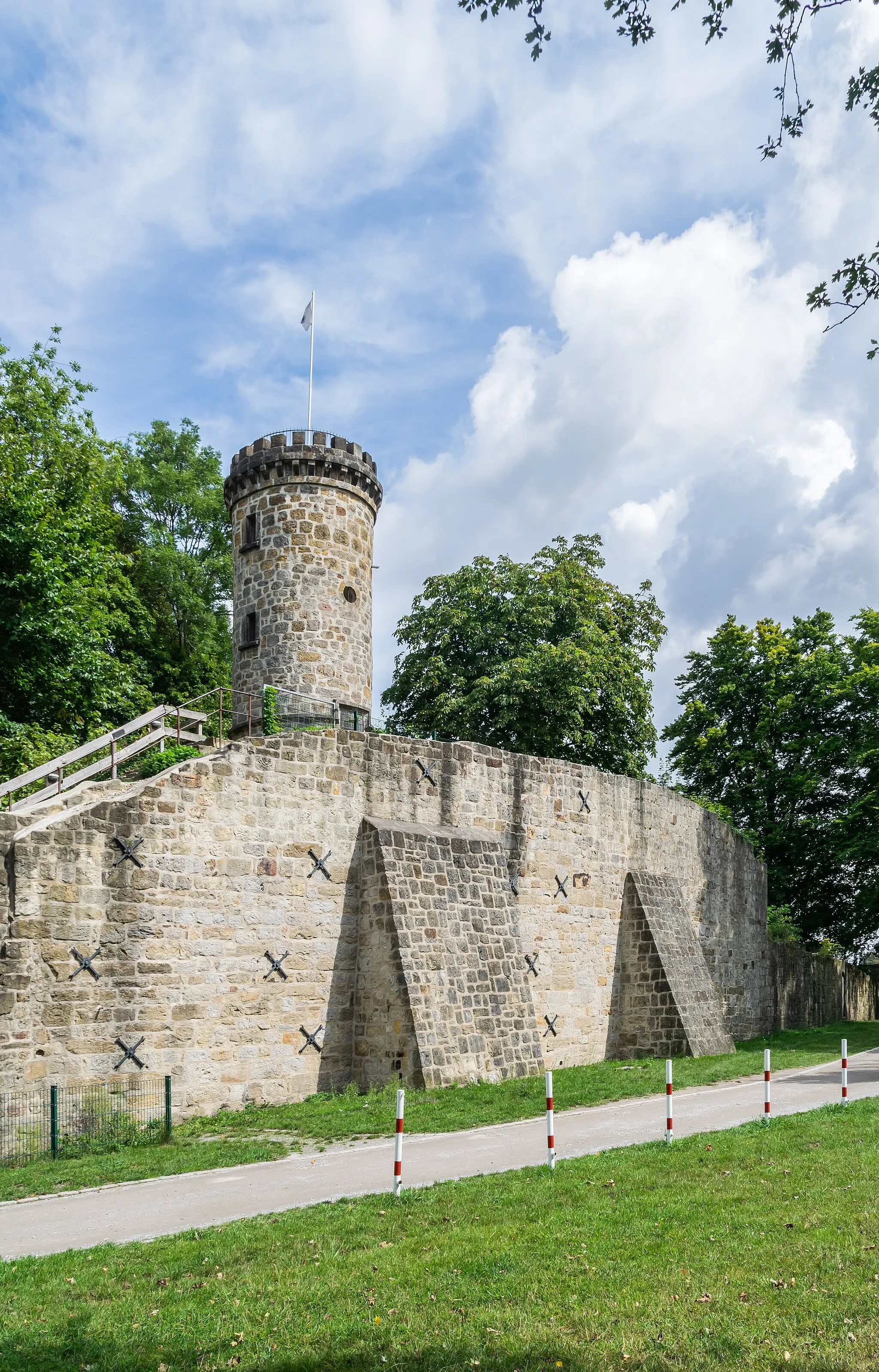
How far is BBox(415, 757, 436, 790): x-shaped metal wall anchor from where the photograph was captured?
60.4ft

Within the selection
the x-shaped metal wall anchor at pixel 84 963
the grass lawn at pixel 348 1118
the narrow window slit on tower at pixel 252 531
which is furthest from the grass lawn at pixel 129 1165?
the narrow window slit on tower at pixel 252 531

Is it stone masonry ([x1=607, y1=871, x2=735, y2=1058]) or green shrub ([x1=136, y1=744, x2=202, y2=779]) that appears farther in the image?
stone masonry ([x1=607, y1=871, x2=735, y2=1058])

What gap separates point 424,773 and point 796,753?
63.8ft

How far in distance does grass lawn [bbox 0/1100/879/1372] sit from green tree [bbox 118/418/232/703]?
24.6m

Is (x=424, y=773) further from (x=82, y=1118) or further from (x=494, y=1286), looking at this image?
(x=494, y=1286)

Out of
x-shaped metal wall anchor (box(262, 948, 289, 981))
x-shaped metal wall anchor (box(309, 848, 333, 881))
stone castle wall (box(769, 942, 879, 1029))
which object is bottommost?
stone castle wall (box(769, 942, 879, 1029))

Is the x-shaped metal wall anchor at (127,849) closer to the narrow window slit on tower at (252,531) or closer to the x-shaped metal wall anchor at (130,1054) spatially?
the x-shaped metal wall anchor at (130,1054)

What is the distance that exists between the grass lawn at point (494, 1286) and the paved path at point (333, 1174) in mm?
702

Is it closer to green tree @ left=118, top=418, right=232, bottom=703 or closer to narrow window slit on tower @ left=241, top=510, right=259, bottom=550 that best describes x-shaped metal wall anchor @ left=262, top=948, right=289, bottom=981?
narrow window slit on tower @ left=241, top=510, right=259, bottom=550

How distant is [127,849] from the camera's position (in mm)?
14195

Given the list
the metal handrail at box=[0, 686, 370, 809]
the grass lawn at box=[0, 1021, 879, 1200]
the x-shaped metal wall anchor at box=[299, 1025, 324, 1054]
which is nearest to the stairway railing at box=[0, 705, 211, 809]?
the metal handrail at box=[0, 686, 370, 809]

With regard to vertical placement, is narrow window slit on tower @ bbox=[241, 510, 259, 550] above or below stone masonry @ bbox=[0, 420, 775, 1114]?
above

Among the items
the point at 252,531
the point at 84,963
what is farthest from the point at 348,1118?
the point at 252,531

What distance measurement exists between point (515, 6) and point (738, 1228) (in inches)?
310
